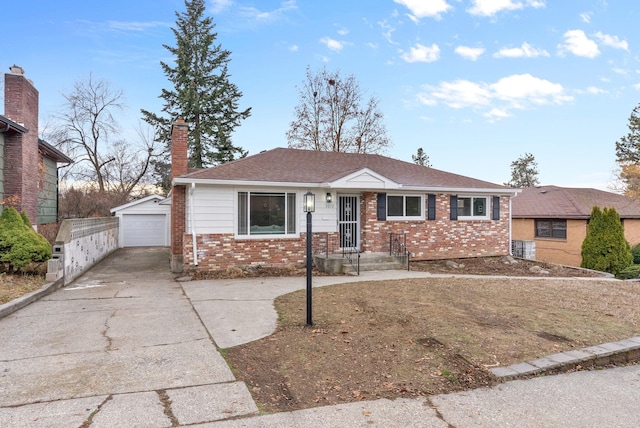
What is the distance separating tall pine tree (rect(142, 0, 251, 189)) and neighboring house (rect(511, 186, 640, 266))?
1875cm

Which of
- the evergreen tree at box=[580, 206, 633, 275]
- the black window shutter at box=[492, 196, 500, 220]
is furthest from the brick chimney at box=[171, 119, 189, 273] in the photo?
the evergreen tree at box=[580, 206, 633, 275]

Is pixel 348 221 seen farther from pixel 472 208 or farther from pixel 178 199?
pixel 178 199

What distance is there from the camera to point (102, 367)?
3904 millimetres

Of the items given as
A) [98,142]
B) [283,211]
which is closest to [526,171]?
[283,211]

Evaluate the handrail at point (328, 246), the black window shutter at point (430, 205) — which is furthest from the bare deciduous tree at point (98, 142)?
the black window shutter at point (430, 205)

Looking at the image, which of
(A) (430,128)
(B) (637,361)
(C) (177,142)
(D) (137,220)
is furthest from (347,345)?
(D) (137,220)

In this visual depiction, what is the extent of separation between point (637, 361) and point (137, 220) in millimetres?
20844

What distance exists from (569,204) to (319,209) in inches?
594

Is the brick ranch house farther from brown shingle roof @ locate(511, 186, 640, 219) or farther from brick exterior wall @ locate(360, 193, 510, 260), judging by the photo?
brown shingle roof @ locate(511, 186, 640, 219)

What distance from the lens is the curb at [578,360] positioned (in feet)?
12.7

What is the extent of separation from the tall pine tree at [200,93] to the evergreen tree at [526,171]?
36527 mm

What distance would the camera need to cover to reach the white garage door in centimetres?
1994

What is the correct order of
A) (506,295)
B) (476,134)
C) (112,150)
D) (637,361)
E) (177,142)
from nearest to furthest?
1. (637,361)
2. (506,295)
3. (177,142)
4. (476,134)
5. (112,150)

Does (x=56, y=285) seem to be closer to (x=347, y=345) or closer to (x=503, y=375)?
(x=347, y=345)
